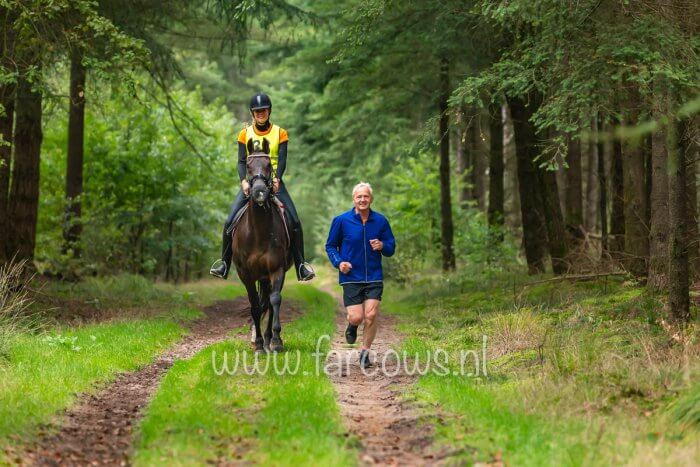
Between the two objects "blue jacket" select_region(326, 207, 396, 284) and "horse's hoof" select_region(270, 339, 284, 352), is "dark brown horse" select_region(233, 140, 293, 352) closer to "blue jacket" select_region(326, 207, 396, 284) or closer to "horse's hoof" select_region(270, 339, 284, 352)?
"horse's hoof" select_region(270, 339, 284, 352)

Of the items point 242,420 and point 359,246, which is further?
point 359,246

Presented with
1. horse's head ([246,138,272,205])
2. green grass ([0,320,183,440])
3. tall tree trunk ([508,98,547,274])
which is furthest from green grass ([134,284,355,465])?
tall tree trunk ([508,98,547,274])

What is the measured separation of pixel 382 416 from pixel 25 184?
13.5m

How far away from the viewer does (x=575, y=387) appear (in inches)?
323

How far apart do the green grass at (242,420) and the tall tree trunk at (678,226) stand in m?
4.26

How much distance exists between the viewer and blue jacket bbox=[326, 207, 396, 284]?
10945 mm

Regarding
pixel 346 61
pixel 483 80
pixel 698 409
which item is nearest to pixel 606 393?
pixel 698 409

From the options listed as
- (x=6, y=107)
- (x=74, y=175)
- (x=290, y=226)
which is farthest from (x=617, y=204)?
(x=74, y=175)

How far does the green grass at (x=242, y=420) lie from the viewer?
21.9 feet

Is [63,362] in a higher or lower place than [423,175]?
lower

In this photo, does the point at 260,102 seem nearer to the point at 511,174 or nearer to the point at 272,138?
the point at 272,138

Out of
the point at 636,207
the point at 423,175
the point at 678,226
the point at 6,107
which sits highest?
the point at 423,175

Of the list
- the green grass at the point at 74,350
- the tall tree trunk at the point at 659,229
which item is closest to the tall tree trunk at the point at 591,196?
the green grass at the point at 74,350

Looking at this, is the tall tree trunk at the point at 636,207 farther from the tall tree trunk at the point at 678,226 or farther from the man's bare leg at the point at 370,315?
the man's bare leg at the point at 370,315
